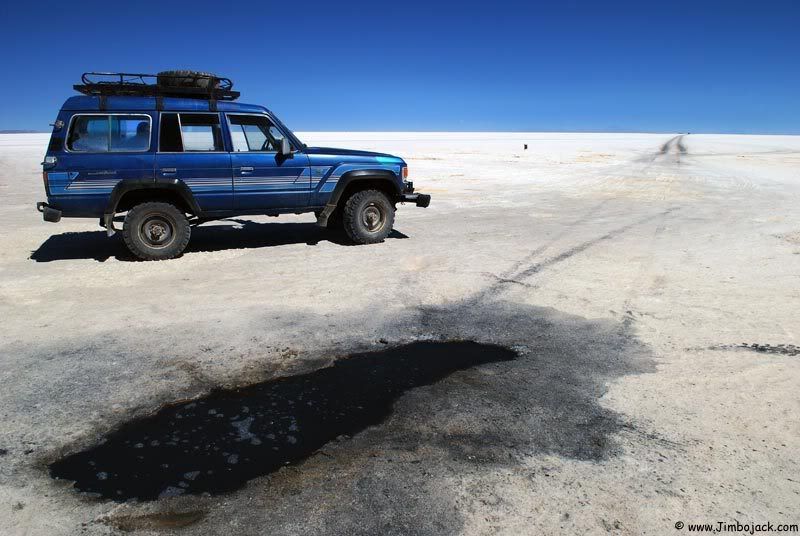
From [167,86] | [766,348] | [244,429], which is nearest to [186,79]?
[167,86]

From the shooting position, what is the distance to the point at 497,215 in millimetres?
12148

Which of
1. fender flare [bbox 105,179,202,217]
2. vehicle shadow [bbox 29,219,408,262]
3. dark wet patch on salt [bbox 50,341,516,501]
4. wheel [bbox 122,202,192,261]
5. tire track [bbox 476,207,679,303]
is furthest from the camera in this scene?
vehicle shadow [bbox 29,219,408,262]

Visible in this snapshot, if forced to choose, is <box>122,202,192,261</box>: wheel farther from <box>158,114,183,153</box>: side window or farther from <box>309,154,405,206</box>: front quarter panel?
<box>309,154,405,206</box>: front quarter panel

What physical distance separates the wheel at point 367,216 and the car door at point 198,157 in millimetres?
1874

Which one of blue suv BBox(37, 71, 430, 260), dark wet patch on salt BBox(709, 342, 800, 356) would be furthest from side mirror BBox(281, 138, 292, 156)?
dark wet patch on salt BBox(709, 342, 800, 356)

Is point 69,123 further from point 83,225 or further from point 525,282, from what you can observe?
point 525,282

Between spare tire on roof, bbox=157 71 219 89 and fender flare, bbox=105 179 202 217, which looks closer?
fender flare, bbox=105 179 202 217

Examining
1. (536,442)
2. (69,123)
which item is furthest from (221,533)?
(69,123)

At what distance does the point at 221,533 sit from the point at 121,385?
196 centimetres

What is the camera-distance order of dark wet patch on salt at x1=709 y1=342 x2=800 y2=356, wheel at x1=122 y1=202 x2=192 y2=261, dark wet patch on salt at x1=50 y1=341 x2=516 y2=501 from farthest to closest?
wheel at x1=122 y1=202 x2=192 y2=261, dark wet patch on salt at x1=709 y1=342 x2=800 y2=356, dark wet patch on salt at x1=50 y1=341 x2=516 y2=501

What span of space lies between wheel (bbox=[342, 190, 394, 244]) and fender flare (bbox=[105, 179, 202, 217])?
230 cm

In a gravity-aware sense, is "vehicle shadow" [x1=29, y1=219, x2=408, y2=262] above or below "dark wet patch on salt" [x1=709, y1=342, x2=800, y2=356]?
below

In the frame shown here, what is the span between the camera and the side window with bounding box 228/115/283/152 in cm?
812

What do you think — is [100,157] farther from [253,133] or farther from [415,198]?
[415,198]
